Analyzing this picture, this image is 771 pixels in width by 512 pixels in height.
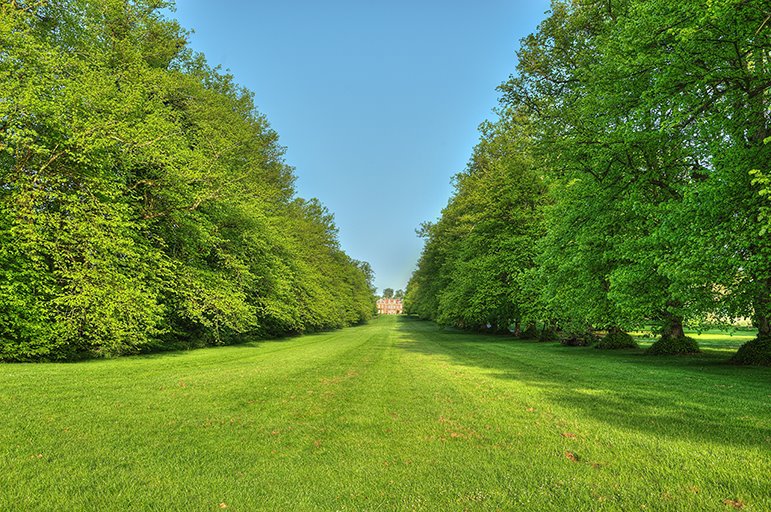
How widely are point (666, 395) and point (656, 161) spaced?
10.1 meters

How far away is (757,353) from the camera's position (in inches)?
505

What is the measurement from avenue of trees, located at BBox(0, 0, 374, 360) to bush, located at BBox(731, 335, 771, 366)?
72.7 ft

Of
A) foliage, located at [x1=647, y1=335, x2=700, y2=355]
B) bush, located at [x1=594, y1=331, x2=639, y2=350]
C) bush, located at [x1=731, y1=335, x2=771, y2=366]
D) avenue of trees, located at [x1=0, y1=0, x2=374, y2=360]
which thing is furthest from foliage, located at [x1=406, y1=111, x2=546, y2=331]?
avenue of trees, located at [x1=0, y1=0, x2=374, y2=360]

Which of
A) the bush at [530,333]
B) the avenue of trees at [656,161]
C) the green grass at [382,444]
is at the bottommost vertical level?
the bush at [530,333]

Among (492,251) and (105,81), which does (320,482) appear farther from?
(492,251)

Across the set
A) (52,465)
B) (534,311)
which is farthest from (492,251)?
(52,465)

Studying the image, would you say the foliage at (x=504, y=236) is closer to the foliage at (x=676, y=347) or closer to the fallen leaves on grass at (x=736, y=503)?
the foliage at (x=676, y=347)

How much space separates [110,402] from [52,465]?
3.33 meters

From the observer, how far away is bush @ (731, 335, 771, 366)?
12.6 meters

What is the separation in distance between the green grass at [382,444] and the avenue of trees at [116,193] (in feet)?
13.1

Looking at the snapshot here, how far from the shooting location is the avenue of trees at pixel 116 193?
1264cm

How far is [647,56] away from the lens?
453 inches

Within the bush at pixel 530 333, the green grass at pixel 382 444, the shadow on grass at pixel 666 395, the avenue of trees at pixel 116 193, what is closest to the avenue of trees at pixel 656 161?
the shadow on grass at pixel 666 395

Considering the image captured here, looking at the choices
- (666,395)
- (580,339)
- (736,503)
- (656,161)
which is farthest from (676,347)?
(736,503)
